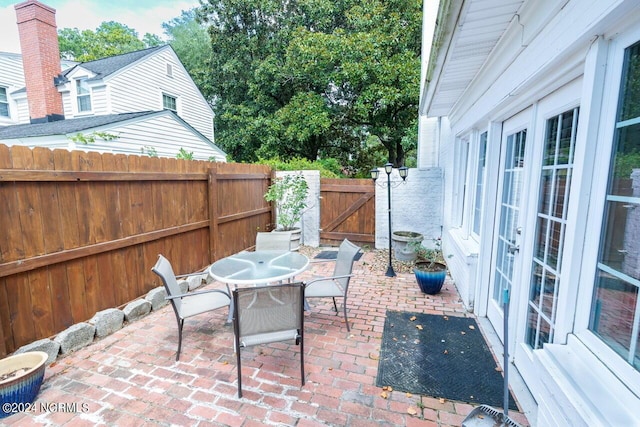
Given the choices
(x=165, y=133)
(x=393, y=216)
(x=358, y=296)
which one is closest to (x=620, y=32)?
(x=358, y=296)

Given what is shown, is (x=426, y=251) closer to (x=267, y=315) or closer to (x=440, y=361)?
(x=440, y=361)

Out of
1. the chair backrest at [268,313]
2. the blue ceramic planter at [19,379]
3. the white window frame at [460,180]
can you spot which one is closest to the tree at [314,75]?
the white window frame at [460,180]

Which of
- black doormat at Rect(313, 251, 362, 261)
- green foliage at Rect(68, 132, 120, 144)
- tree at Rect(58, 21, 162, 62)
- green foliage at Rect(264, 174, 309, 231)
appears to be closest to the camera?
black doormat at Rect(313, 251, 362, 261)

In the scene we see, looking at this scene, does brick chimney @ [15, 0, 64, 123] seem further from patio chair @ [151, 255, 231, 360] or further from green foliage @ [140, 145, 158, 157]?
patio chair @ [151, 255, 231, 360]

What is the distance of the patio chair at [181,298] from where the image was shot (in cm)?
260

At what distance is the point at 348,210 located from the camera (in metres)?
6.74

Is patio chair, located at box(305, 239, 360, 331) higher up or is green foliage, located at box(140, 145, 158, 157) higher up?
green foliage, located at box(140, 145, 158, 157)

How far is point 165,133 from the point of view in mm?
9648

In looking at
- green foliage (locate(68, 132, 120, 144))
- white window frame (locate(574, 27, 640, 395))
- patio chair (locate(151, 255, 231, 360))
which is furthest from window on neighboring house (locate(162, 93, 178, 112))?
white window frame (locate(574, 27, 640, 395))

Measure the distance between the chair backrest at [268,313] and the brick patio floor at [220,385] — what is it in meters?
0.39

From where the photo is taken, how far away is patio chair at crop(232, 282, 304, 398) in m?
2.19

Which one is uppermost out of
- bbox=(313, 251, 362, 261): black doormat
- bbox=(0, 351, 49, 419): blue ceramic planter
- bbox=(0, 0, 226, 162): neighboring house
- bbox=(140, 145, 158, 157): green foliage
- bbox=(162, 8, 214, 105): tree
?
bbox=(162, 8, 214, 105): tree

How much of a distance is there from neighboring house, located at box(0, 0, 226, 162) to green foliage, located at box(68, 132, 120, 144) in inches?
1.1

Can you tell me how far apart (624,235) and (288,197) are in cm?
569
